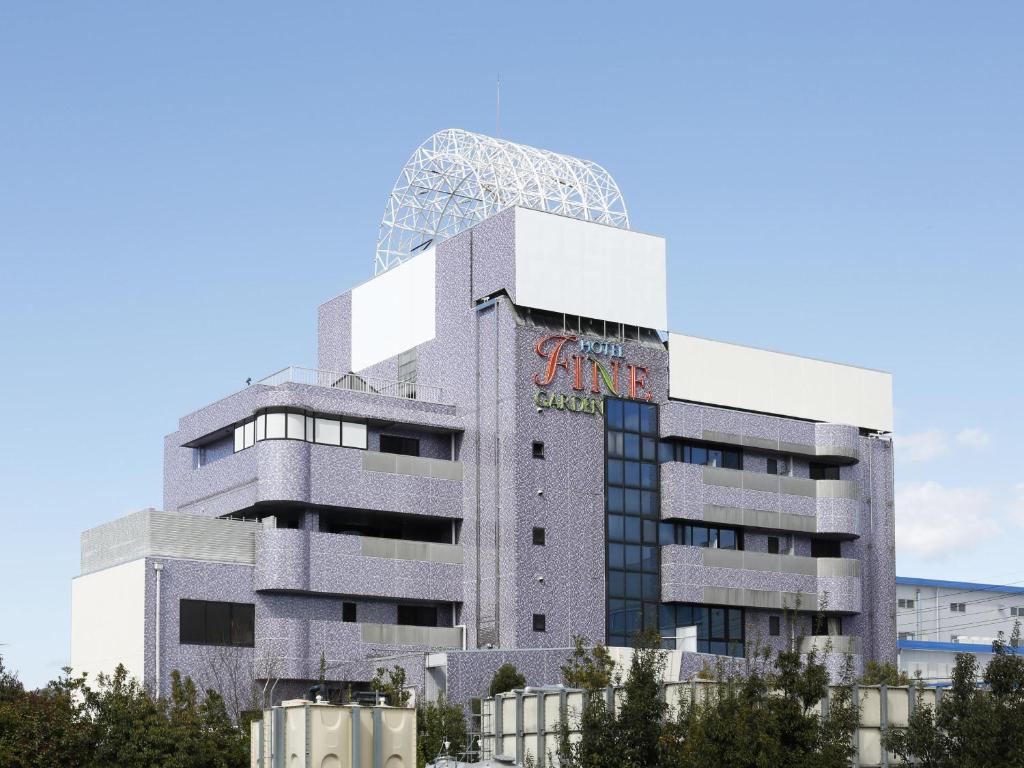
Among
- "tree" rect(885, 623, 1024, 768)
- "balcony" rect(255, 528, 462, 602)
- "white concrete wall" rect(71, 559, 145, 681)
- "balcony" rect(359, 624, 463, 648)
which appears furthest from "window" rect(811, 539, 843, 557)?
"tree" rect(885, 623, 1024, 768)

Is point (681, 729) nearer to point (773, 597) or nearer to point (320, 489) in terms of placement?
point (320, 489)

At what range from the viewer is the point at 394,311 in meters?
107

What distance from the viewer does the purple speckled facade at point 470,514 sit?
92.6m

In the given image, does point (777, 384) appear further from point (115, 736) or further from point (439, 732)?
point (115, 736)

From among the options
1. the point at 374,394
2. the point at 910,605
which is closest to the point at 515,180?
the point at 374,394

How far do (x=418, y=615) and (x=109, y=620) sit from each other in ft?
55.9

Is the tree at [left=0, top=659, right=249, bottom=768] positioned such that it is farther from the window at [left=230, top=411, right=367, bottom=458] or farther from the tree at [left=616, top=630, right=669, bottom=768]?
the window at [left=230, top=411, right=367, bottom=458]

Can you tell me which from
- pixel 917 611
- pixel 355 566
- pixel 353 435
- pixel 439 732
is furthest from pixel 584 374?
pixel 917 611

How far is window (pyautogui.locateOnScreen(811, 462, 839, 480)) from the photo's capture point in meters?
111

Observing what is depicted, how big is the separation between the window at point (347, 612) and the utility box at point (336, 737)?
54.9m

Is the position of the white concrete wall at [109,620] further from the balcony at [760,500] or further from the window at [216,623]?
the balcony at [760,500]

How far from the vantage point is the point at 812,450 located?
109 meters

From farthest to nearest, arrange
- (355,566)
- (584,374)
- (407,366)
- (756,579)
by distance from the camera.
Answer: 1. (407,366)
2. (756,579)
3. (584,374)
4. (355,566)

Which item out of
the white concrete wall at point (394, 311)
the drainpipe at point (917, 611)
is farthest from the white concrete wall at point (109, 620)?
the drainpipe at point (917, 611)
